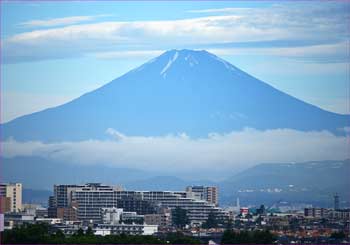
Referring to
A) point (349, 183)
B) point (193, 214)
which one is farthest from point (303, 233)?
point (349, 183)

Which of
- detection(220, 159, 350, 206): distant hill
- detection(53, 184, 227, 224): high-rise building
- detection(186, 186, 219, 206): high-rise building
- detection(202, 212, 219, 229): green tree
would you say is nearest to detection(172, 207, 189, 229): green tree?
detection(53, 184, 227, 224): high-rise building

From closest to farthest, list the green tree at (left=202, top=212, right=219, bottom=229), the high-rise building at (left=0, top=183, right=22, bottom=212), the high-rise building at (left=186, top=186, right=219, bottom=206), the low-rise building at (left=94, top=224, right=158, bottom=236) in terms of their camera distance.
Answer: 1. the low-rise building at (left=94, top=224, right=158, bottom=236)
2. the green tree at (left=202, top=212, right=219, bottom=229)
3. the high-rise building at (left=0, top=183, right=22, bottom=212)
4. the high-rise building at (left=186, top=186, right=219, bottom=206)

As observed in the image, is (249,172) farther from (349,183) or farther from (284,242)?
(284,242)

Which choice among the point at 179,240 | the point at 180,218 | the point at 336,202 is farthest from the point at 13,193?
the point at 179,240

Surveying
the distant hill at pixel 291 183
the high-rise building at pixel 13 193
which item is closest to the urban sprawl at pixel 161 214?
the high-rise building at pixel 13 193

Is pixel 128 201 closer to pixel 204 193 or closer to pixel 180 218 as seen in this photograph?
pixel 180 218

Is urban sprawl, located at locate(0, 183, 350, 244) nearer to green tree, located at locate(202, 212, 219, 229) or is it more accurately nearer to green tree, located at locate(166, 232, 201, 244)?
green tree, located at locate(202, 212, 219, 229)

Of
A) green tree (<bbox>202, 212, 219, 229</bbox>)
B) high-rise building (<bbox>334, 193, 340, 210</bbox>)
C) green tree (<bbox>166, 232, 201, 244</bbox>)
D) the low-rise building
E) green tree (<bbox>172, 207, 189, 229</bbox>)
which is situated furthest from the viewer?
high-rise building (<bbox>334, 193, 340, 210</bbox>)
